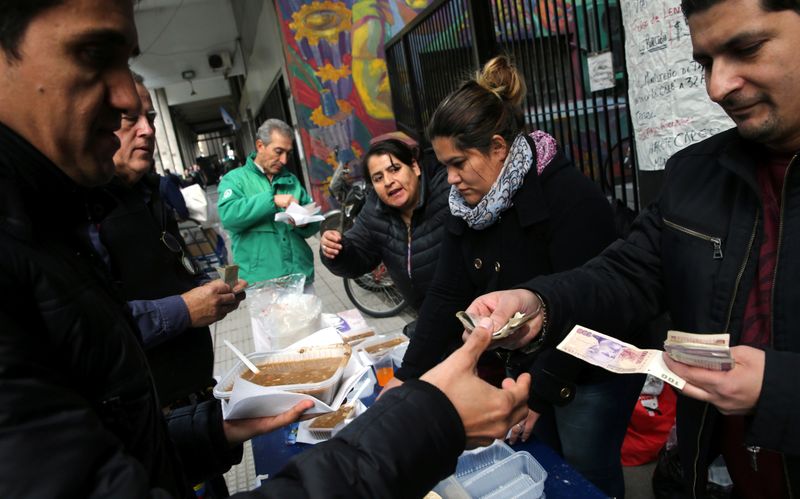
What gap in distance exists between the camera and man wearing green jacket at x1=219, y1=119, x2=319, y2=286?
166 inches

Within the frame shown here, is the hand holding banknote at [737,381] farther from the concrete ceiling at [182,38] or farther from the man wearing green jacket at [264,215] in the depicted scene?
the concrete ceiling at [182,38]

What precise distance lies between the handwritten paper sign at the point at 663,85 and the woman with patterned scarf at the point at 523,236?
866 millimetres

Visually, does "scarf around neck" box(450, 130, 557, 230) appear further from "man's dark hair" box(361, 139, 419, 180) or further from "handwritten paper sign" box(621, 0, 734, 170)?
"man's dark hair" box(361, 139, 419, 180)

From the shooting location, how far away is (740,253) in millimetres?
1305

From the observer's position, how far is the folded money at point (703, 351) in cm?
106

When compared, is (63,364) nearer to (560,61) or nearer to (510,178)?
(510,178)

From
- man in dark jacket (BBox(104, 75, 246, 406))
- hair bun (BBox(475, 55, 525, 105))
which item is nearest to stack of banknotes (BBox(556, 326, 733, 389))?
hair bun (BBox(475, 55, 525, 105))

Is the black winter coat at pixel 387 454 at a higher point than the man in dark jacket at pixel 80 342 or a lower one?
lower

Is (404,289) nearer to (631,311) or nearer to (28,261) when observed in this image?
(631,311)

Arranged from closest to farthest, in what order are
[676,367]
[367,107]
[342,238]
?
[676,367] → [342,238] → [367,107]

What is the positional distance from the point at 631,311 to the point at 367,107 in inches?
324

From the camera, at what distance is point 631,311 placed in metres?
1.70

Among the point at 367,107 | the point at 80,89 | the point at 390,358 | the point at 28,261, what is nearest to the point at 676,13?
the point at 390,358

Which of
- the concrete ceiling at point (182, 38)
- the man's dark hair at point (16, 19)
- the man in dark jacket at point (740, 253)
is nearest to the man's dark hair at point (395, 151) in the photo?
the man in dark jacket at point (740, 253)
